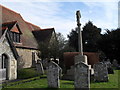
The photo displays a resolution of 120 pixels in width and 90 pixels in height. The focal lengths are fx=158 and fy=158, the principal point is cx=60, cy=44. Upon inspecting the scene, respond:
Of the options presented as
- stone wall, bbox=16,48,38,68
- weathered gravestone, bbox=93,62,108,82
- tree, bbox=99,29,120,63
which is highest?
tree, bbox=99,29,120,63

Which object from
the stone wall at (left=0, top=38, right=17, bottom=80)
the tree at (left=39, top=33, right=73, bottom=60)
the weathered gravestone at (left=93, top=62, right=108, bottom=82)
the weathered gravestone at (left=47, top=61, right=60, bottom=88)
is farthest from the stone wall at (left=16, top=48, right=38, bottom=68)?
the weathered gravestone at (left=47, top=61, right=60, bottom=88)

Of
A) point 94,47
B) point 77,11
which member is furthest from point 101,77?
point 94,47

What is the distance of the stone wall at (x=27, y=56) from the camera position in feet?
84.4

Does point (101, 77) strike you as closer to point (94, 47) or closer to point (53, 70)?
point (53, 70)

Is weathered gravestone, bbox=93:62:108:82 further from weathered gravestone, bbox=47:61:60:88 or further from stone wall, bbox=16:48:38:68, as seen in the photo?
stone wall, bbox=16:48:38:68

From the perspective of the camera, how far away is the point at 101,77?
1395 cm

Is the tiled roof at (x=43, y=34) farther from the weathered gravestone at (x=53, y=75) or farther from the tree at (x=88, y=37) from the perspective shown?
the weathered gravestone at (x=53, y=75)

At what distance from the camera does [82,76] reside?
985 centimetres

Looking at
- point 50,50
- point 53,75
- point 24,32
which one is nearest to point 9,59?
point 53,75

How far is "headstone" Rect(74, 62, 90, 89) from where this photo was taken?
974 cm

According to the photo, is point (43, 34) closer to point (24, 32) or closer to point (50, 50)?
point (24, 32)

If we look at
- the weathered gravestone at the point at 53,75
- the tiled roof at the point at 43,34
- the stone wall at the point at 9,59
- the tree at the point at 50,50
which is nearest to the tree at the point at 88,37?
the tiled roof at the point at 43,34

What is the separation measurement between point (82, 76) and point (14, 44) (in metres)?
16.2

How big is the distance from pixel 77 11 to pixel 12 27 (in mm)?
10676
